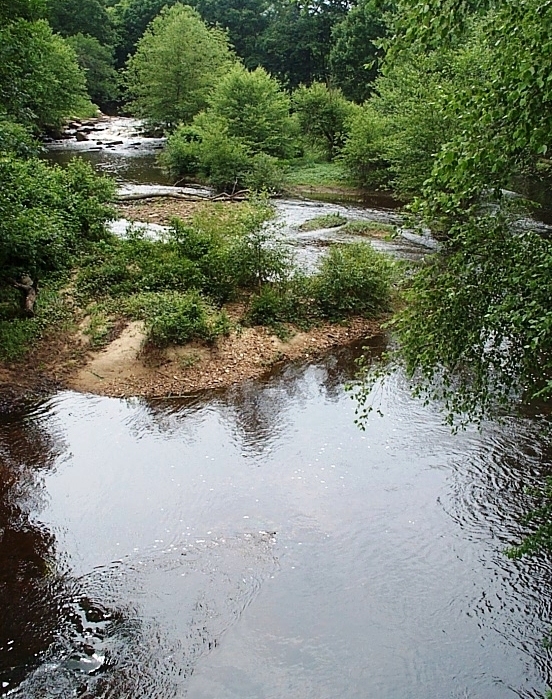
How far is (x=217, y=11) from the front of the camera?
60.4 meters

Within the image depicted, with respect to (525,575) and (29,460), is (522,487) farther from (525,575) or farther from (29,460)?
(29,460)

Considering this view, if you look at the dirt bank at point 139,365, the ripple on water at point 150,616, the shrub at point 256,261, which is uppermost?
the shrub at point 256,261

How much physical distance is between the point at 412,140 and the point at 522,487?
597 inches

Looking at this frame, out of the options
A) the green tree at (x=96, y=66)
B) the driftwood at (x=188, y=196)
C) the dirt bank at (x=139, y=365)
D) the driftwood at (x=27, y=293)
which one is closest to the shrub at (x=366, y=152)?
the driftwood at (x=188, y=196)

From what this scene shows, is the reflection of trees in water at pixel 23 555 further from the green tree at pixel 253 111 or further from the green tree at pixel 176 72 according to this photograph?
the green tree at pixel 176 72

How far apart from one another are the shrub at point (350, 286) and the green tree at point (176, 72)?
2860cm

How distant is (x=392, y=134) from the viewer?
82.9 feet

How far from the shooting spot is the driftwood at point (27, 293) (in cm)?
1318

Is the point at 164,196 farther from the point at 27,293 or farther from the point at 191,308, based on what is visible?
the point at 191,308

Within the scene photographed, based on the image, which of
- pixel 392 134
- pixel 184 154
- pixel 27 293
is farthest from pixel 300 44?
pixel 27 293

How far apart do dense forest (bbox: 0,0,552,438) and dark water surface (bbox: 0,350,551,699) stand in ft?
4.97

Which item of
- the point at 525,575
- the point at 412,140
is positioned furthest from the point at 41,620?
the point at 412,140

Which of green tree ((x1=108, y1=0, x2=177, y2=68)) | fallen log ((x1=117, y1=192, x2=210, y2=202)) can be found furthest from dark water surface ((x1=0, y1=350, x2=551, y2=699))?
green tree ((x1=108, y1=0, x2=177, y2=68))

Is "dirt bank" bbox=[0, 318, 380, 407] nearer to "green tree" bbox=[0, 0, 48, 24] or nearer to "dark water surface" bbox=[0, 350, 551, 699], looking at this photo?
"dark water surface" bbox=[0, 350, 551, 699]
